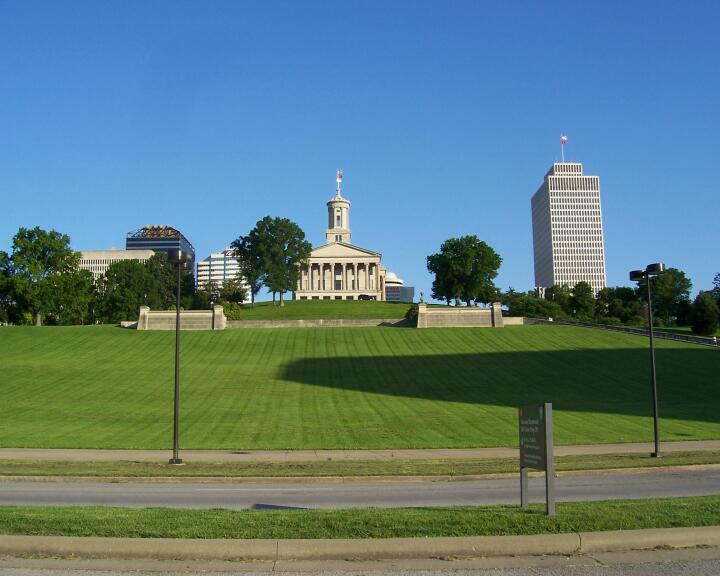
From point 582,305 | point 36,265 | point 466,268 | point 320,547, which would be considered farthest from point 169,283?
point 320,547

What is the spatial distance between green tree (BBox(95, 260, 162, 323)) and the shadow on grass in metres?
67.2

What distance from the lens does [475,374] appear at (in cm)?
5794

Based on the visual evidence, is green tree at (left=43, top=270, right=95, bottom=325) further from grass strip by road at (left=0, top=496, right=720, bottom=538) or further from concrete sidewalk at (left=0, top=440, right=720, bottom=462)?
grass strip by road at (left=0, top=496, right=720, bottom=538)

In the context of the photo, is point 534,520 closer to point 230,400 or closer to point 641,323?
point 230,400

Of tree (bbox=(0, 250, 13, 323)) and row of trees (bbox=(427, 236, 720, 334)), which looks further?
row of trees (bbox=(427, 236, 720, 334))

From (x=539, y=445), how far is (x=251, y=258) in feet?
380

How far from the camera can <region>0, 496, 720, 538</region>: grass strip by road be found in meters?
10.7

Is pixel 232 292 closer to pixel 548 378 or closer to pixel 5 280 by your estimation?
pixel 5 280

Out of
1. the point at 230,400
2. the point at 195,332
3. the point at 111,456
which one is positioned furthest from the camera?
→ the point at 195,332

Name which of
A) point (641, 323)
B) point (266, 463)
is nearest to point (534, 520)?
point (266, 463)

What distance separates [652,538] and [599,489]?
8.64m

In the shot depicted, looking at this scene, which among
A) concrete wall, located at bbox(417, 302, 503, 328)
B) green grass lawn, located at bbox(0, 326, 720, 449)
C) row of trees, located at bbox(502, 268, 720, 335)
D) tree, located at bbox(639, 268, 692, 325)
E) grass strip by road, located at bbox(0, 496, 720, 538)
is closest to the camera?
grass strip by road, located at bbox(0, 496, 720, 538)

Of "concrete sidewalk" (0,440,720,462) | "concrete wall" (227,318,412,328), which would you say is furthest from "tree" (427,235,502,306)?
"concrete sidewalk" (0,440,720,462)

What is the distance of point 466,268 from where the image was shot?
126 meters
